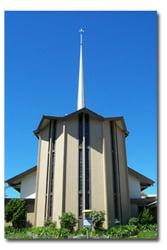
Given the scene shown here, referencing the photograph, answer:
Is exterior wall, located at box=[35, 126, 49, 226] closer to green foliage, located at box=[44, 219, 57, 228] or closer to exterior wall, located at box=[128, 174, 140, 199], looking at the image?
green foliage, located at box=[44, 219, 57, 228]

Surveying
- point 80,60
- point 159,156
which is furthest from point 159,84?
point 80,60

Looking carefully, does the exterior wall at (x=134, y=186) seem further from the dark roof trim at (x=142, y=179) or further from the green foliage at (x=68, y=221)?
the green foliage at (x=68, y=221)

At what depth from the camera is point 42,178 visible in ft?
48.2

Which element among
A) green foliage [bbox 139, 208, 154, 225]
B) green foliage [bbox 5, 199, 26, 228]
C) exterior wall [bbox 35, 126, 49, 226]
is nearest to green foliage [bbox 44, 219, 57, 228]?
exterior wall [bbox 35, 126, 49, 226]

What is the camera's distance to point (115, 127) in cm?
1506

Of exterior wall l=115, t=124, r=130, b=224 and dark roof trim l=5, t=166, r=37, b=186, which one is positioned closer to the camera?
exterior wall l=115, t=124, r=130, b=224

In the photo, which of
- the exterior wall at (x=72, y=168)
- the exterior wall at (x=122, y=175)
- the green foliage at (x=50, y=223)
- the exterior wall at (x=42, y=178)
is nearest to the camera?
the green foliage at (x=50, y=223)

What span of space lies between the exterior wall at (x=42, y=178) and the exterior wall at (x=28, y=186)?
1.99 meters

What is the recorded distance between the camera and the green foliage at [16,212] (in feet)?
44.7

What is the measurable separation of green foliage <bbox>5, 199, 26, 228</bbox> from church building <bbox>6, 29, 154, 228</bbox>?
0.56 meters

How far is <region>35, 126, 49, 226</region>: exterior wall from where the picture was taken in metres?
14.2

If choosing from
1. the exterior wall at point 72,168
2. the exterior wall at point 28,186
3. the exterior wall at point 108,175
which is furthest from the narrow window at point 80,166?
the exterior wall at point 28,186
